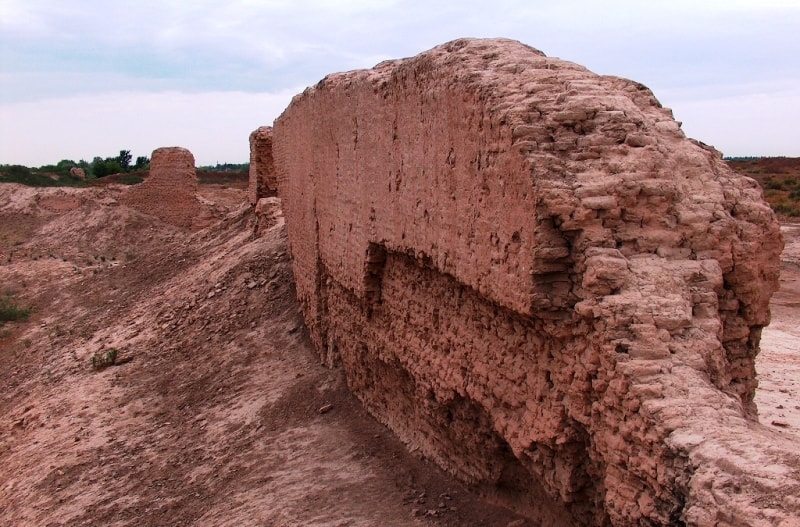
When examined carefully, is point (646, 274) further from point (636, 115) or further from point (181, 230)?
point (181, 230)

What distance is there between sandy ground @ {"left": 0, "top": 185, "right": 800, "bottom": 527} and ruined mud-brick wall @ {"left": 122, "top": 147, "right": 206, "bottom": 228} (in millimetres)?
6451

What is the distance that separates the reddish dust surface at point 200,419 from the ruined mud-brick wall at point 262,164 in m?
0.85

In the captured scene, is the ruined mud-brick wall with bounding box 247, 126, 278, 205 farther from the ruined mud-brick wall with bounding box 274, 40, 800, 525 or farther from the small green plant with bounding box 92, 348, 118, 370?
the ruined mud-brick wall with bounding box 274, 40, 800, 525

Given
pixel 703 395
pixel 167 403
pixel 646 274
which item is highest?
pixel 646 274

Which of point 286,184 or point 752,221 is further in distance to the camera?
point 286,184

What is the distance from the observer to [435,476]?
5.68 m

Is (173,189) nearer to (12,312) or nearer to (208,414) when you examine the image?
(12,312)

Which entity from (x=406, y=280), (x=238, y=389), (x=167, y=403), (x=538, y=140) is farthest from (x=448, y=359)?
(x=167, y=403)

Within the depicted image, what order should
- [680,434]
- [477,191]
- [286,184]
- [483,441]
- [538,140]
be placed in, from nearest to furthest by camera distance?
1. [680,434]
2. [538,140]
3. [477,191]
4. [483,441]
5. [286,184]

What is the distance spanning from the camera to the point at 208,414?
26.6 ft

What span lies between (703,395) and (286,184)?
8.68 meters

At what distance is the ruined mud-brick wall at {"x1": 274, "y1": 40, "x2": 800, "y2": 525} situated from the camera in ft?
10.3

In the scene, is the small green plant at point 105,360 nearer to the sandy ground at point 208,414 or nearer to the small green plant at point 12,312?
the sandy ground at point 208,414

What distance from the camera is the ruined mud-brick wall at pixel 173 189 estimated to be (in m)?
21.1
